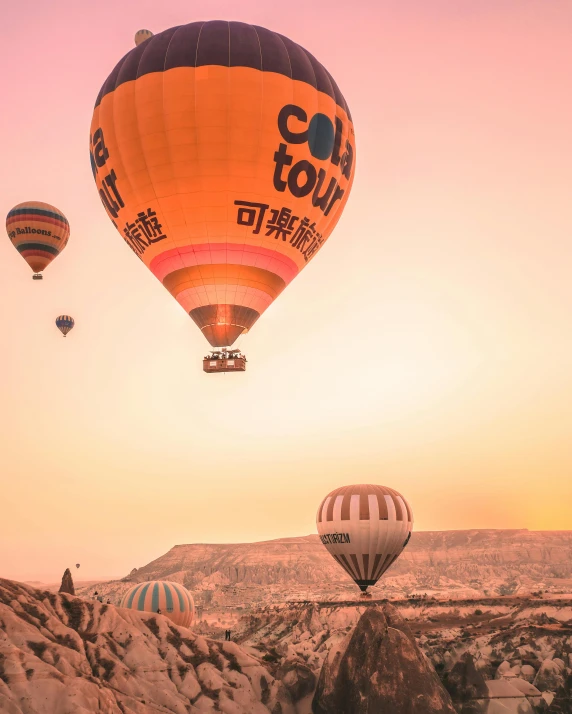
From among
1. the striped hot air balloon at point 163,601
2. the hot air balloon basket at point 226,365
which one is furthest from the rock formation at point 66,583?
the hot air balloon basket at point 226,365

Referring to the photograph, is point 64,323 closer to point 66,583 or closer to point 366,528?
point 66,583

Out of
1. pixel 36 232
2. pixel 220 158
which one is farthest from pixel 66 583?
pixel 220 158

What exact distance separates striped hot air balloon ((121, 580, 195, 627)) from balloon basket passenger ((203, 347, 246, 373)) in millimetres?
31300

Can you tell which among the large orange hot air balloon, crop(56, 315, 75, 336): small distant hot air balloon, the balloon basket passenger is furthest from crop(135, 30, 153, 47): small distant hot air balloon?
crop(56, 315, 75, 336): small distant hot air balloon

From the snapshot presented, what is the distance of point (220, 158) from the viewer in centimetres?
3578

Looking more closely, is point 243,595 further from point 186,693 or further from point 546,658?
point 186,693

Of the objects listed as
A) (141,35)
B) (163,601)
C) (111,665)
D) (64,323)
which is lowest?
(111,665)

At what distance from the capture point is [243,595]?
182 metres

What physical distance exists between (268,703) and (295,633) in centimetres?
5464

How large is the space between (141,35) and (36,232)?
27.5 metres

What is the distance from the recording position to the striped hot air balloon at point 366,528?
6034cm

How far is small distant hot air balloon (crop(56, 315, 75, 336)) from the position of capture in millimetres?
71375

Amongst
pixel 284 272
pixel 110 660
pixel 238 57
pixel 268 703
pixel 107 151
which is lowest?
pixel 268 703

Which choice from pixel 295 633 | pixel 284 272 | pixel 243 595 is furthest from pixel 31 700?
pixel 243 595
